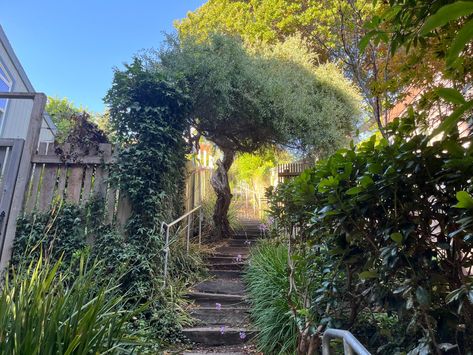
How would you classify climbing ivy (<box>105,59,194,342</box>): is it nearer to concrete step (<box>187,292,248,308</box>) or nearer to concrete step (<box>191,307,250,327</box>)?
concrete step (<box>191,307,250,327</box>)

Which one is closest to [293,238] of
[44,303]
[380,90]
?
[380,90]

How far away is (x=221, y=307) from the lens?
13.0 ft

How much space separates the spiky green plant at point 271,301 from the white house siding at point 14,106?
17.0 feet

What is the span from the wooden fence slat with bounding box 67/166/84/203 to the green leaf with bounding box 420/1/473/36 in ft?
12.5

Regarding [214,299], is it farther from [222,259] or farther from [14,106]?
[14,106]

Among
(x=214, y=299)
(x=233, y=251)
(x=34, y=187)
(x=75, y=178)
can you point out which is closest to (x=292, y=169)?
(x=233, y=251)

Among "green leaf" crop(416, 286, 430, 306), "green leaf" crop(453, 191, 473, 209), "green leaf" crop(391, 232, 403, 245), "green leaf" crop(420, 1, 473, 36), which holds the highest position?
"green leaf" crop(420, 1, 473, 36)

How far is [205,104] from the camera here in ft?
17.1

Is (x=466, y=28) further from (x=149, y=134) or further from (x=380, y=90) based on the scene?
(x=149, y=134)

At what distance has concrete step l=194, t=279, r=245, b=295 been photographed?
14.1ft

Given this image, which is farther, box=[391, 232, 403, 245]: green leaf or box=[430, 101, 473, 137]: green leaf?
box=[391, 232, 403, 245]: green leaf

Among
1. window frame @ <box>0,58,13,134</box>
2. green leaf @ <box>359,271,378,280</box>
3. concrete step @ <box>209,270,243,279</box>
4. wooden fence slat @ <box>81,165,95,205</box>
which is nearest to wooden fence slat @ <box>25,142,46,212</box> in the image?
wooden fence slat @ <box>81,165,95,205</box>

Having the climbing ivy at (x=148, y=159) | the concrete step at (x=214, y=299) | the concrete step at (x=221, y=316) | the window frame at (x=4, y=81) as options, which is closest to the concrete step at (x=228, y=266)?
the concrete step at (x=214, y=299)

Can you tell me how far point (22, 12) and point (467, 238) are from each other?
10059 mm
